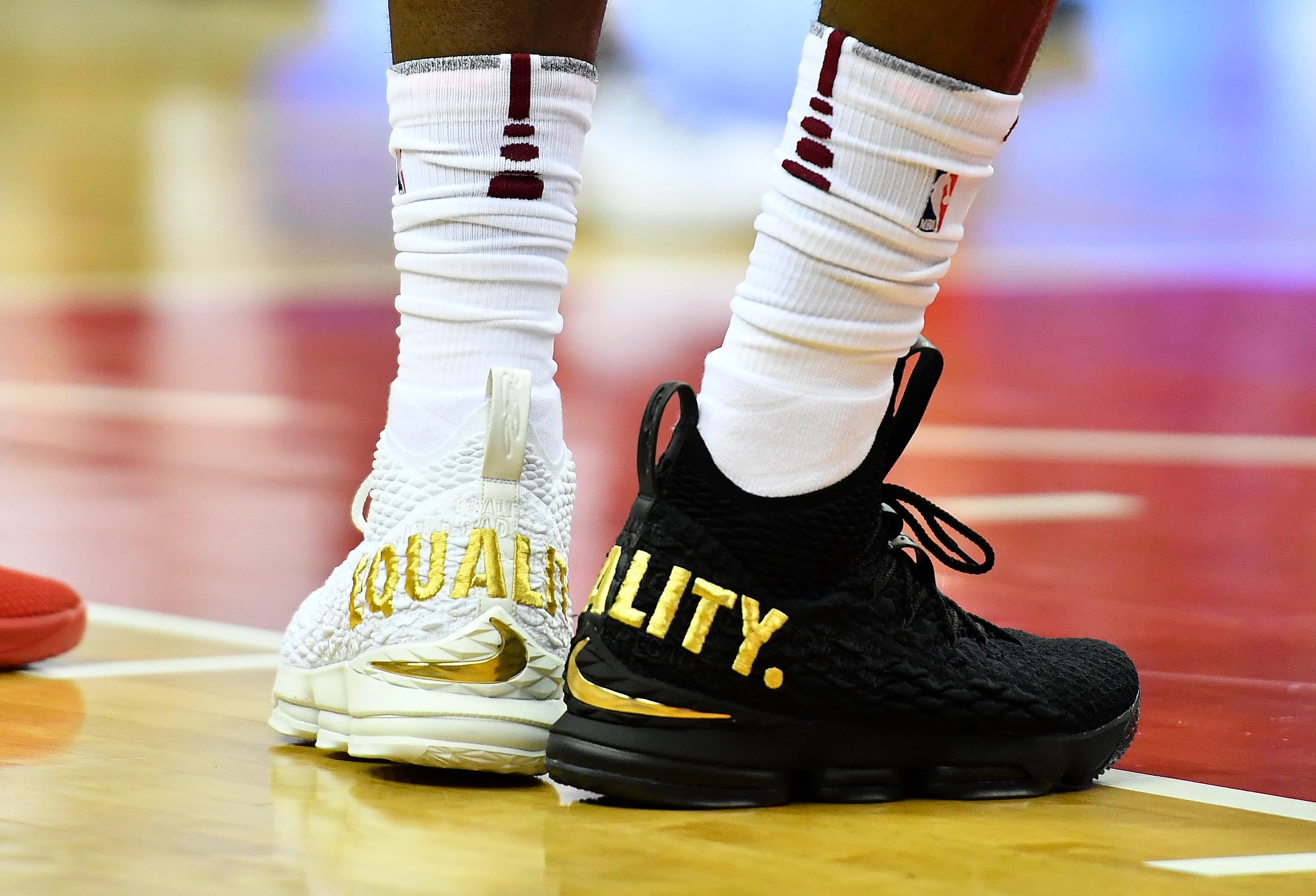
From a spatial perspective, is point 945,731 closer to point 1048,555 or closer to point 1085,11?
point 1048,555

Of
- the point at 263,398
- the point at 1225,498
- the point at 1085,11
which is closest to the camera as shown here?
the point at 1225,498

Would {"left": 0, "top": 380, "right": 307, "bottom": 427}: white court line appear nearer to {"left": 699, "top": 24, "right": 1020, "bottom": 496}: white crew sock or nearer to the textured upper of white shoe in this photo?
the textured upper of white shoe

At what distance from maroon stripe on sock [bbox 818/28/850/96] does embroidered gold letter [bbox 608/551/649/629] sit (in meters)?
0.25

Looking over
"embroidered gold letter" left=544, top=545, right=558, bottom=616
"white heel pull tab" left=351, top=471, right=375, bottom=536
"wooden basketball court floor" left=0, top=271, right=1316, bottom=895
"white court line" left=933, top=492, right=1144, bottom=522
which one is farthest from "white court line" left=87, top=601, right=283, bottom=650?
"white court line" left=933, top=492, right=1144, bottom=522

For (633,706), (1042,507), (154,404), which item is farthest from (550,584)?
(154,404)

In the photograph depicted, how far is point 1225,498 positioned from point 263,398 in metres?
2.16

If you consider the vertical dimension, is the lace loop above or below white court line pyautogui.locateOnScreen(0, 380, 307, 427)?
above

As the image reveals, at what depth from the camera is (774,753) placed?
2.43 feet

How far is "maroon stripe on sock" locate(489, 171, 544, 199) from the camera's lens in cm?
85

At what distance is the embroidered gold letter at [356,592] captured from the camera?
832 mm

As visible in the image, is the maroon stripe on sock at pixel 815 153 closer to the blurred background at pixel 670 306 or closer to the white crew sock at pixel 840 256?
the white crew sock at pixel 840 256

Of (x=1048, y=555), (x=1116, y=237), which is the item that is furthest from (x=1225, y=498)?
(x=1116, y=237)

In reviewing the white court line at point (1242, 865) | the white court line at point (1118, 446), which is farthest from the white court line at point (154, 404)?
the white court line at point (1242, 865)

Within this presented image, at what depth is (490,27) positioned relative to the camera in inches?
33.0
